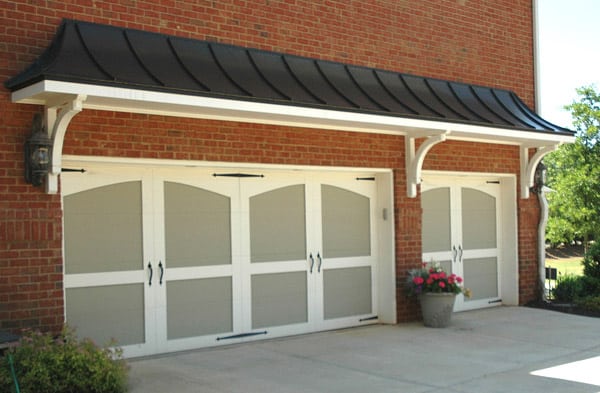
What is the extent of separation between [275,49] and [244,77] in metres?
1.18

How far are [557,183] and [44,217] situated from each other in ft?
66.1

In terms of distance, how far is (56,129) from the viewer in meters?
7.13

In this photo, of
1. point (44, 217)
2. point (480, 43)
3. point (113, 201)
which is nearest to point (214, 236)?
point (113, 201)

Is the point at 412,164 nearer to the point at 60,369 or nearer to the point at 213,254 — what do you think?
the point at 213,254

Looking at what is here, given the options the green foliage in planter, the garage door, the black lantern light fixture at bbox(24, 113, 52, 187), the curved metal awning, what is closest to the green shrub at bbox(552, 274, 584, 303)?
the curved metal awning

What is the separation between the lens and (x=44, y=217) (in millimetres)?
7352

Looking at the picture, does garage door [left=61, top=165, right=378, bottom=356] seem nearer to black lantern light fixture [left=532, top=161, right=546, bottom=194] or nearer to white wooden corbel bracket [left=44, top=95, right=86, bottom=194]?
white wooden corbel bracket [left=44, top=95, right=86, bottom=194]

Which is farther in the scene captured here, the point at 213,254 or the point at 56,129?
the point at 213,254

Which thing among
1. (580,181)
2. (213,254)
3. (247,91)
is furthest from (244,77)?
(580,181)

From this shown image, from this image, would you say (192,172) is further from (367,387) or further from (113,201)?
(367,387)

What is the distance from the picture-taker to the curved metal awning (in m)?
6.93

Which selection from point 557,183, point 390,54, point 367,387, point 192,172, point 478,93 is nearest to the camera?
point 367,387

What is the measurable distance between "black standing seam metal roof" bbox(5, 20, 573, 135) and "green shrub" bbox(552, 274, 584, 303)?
2.88m

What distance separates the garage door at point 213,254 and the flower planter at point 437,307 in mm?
800
